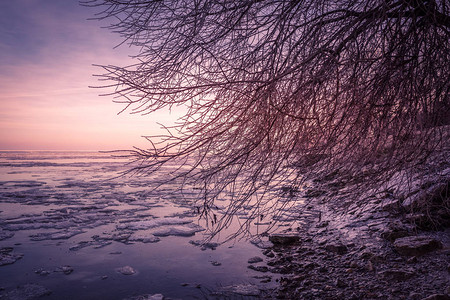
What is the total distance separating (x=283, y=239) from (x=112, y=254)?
3.02 metres

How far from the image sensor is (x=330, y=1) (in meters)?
3.69

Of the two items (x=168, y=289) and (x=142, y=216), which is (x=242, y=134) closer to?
(x=168, y=289)

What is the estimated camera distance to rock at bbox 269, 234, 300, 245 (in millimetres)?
5660

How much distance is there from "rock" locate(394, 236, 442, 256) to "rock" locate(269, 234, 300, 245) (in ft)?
6.29

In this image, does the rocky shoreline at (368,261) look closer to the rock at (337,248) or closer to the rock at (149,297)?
the rock at (337,248)

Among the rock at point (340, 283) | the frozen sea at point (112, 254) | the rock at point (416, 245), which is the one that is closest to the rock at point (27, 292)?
the frozen sea at point (112, 254)

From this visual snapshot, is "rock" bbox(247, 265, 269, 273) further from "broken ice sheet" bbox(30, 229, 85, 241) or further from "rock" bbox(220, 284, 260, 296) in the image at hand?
"broken ice sheet" bbox(30, 229, 85, 241)

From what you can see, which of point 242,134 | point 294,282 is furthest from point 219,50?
point 294,282

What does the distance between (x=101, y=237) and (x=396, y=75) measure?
5872 millimetres

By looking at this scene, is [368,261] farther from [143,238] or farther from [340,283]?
[143,238]

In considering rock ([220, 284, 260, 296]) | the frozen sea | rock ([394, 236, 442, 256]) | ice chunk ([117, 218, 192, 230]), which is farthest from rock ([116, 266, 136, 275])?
rock ([394, 236, 442, 256])

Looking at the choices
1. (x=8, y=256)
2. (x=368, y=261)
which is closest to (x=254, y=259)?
(x=368, y=261)

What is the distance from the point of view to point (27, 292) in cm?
400

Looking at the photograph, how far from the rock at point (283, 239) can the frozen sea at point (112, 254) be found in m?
0.43
